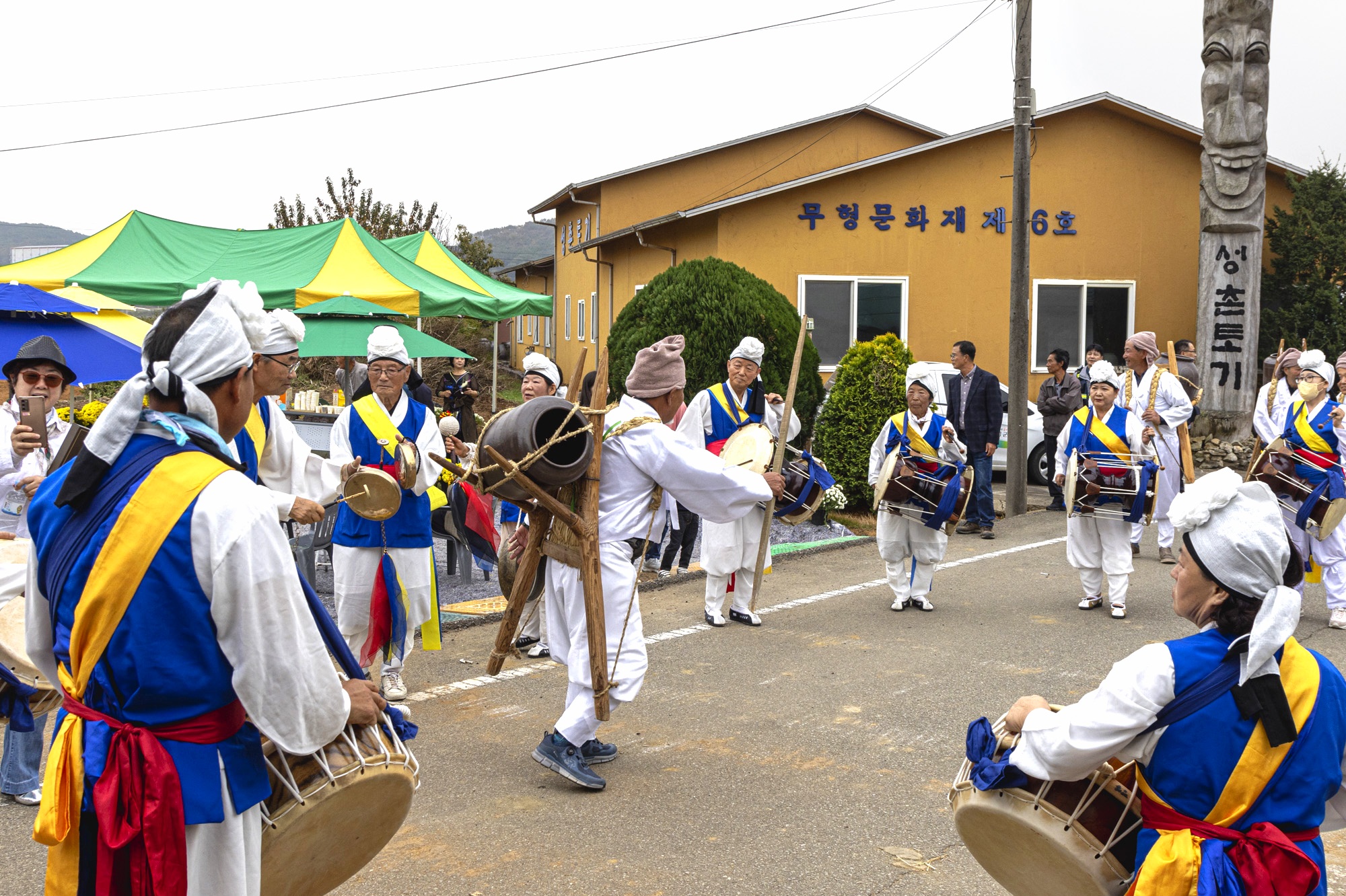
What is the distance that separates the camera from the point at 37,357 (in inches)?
203

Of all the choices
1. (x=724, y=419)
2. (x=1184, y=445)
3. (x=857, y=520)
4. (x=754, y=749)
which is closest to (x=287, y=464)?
(x=754, y=749)

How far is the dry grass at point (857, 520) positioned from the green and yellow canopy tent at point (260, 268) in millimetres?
5456

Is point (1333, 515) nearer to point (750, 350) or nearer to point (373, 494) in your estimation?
point (750, 350)

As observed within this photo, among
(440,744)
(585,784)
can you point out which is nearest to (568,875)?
(585,784)

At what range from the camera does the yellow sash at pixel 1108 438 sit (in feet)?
27.9

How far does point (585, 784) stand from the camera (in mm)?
4973

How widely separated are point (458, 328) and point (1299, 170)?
69.1ft

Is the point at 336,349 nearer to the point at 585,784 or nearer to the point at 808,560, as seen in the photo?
the point at 808,560

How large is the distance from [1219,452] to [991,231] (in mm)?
5118

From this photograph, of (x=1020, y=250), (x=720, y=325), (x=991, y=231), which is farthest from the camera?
(x=991, y=231)

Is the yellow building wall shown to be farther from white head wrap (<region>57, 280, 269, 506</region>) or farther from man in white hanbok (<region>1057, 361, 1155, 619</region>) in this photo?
white head wrap (<region>57, 280, 269, 506</region>)

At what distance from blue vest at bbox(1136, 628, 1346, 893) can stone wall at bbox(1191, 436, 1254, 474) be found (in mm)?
15053

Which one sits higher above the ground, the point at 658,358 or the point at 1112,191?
the point at 1112,191

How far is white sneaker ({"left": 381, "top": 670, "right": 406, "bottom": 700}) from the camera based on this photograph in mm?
6367
